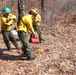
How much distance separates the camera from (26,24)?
832 cm

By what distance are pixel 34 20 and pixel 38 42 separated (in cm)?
98

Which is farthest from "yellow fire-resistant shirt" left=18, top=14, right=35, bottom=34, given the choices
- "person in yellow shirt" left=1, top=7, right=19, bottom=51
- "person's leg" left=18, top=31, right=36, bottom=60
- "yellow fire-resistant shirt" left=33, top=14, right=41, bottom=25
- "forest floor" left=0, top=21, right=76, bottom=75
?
"yellow fire-resistant shirt" left=33, top=14, right=41, bottom=25

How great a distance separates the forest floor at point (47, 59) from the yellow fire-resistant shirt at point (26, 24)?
111 cm

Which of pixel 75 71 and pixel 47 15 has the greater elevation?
pixel 47 15

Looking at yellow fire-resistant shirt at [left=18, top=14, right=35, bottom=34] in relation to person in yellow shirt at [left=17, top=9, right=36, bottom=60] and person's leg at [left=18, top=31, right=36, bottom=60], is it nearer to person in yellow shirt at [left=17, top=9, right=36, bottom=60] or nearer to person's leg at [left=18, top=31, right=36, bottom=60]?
person in yellow shirt at [left=17, top=9, right=36, bottom=60]

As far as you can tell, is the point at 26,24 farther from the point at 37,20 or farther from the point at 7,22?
the point at 37,20

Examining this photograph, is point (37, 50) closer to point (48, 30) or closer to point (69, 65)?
point (69, 65)

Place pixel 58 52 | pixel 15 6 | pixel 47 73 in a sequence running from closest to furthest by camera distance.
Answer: pixel 47 73
pixel 58 52
pixel 15 6

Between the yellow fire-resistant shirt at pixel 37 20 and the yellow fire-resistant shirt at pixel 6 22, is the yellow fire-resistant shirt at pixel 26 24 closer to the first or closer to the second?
the yellow fire-resistant shirt at pixel 6 22

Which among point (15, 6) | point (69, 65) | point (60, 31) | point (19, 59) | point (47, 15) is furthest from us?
point (15, 6)

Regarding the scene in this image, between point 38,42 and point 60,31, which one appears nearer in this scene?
point 38,42

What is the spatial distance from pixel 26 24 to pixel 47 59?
147 cm

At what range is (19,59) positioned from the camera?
8781mm

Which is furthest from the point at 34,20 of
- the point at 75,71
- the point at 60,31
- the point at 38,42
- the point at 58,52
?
the point at 75,71
